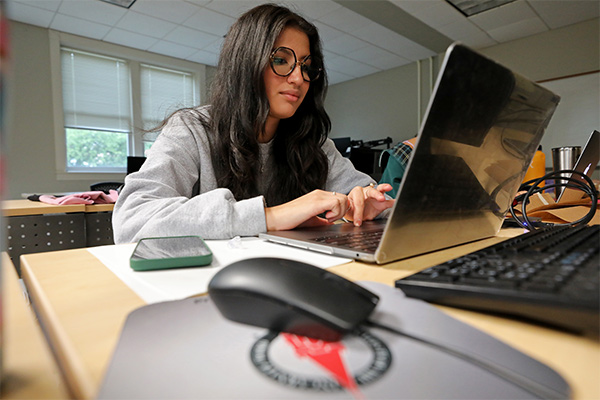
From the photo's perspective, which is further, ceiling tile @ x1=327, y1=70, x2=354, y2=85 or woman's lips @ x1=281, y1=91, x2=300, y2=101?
ceiling tile @ x1=327, y1=70, x2=354, y2=85

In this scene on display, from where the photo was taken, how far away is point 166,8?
326 cm

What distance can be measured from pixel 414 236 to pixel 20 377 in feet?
1.30

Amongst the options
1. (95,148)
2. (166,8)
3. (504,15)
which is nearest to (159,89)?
(95,148)

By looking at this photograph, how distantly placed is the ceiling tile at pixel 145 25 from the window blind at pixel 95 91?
2.36 ft

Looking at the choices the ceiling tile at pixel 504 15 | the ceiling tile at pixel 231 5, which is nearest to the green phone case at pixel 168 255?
the ceiling tile at pixel 231 5

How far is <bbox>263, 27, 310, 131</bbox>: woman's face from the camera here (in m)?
0.98

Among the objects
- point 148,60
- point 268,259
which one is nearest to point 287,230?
point 268,259

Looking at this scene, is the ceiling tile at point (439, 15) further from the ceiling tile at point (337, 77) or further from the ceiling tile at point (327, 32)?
the ceiling tile at point (337, 77)

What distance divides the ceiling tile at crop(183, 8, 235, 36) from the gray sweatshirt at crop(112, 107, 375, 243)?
112 inches

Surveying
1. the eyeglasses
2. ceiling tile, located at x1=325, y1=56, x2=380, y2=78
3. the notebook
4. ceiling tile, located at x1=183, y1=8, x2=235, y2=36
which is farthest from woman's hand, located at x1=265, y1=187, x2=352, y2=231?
ceiling tile, located at x1=325, y1=56, x2=380, y2=78

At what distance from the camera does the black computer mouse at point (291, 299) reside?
224mm

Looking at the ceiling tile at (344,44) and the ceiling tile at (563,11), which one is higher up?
the ceiling tile at (563,11)

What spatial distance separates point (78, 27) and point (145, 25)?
27.4 inches

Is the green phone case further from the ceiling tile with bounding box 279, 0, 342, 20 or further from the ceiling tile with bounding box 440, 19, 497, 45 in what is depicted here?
the ceiling tile with bounding box 440, 19, 497, 45
